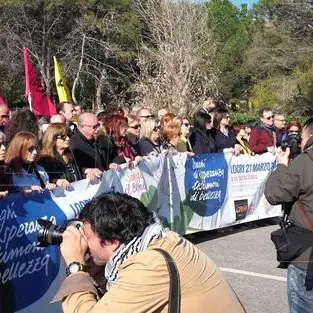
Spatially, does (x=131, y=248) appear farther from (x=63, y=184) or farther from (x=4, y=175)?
(x=63, y=184)

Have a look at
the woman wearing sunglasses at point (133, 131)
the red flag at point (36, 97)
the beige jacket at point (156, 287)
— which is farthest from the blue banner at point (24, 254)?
the red flag at point (36, 97)

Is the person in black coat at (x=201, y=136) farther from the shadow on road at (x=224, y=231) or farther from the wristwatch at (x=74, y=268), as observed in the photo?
the wristwatch at (x=74, y=268)

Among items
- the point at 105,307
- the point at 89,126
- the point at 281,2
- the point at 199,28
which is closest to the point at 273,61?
the point at 281,2

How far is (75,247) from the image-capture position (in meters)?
2.81

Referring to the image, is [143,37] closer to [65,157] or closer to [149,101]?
[149,101]

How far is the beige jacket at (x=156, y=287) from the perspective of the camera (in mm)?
2492

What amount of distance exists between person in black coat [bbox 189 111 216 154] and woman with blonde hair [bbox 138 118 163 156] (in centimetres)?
93

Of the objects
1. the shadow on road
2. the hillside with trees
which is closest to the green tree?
the hillside with trees

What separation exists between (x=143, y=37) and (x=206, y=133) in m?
37.3

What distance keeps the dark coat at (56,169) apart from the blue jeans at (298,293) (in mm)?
2523

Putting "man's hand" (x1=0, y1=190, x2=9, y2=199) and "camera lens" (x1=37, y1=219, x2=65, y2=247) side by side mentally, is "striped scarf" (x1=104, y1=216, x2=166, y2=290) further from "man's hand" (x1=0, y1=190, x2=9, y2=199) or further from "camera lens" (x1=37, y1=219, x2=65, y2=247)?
"man's hand" (x1=0, y1=190, x2=9, y2=199)

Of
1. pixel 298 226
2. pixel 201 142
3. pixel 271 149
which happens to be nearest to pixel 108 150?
pixel 201 142

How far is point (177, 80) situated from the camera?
3744cm

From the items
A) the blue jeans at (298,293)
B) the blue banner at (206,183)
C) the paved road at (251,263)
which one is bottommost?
the paved road at (251,263)
